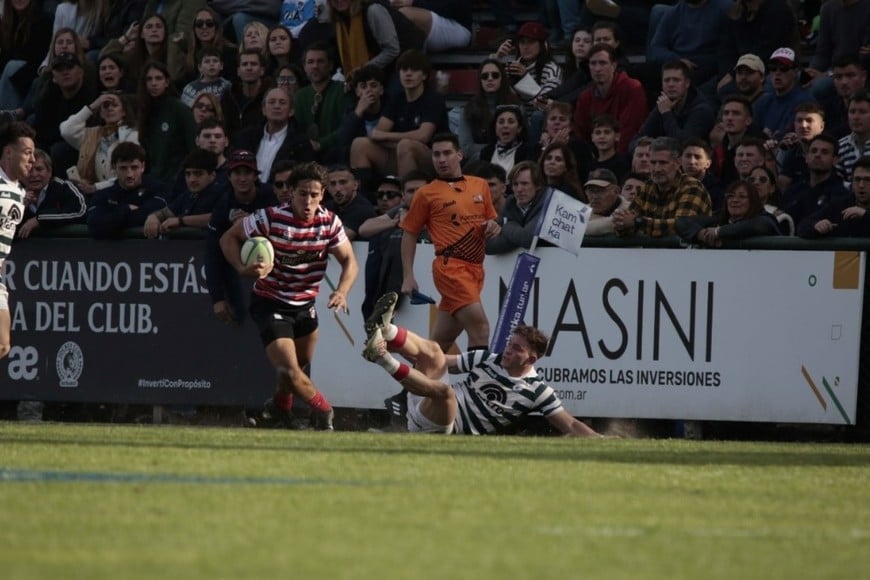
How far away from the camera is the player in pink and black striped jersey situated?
13734 millimetres

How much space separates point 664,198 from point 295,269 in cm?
329

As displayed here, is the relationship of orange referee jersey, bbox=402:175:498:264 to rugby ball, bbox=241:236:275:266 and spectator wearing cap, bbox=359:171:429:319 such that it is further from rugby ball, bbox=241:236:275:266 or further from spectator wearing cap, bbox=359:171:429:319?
rugby ball, bbox=241:236:275:266

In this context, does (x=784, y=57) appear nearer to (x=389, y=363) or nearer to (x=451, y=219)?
(x=451, y=219)

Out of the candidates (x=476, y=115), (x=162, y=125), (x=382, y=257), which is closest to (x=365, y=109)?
(x=476, y=115)

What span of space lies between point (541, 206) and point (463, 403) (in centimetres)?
196

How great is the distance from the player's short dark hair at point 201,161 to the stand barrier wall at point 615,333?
862 mm

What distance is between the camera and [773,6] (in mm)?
16859

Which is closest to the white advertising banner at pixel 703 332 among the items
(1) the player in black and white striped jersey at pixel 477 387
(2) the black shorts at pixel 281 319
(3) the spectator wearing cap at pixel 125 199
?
(1) the player in black and white striped jersey at pixel 477 387

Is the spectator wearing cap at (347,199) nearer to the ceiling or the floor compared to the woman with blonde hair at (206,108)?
nearer to the floor

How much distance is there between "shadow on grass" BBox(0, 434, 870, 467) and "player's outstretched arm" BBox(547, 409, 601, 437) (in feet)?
1.82

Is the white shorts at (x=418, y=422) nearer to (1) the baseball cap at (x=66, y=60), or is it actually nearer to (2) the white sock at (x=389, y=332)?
(2) the white sock at (x=389, y=332)

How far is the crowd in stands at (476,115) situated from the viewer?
48.9 ft

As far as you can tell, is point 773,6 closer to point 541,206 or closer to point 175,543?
point 541,206

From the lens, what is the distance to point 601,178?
50.0 feet
